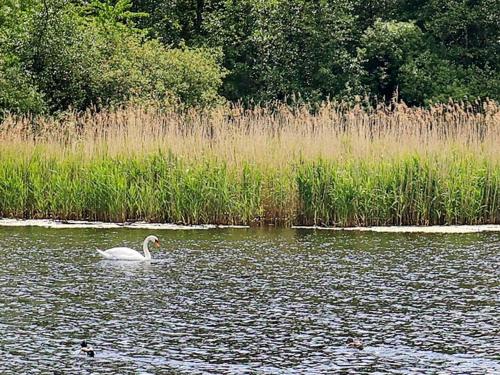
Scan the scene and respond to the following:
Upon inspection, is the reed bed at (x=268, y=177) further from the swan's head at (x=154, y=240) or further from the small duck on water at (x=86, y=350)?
the small duck on water at (x=86, y=350)

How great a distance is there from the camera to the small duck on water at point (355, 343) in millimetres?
9697

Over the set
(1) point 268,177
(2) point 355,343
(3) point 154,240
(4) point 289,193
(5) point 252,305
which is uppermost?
(1) point 268,177

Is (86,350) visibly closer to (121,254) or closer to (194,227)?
(121,254)

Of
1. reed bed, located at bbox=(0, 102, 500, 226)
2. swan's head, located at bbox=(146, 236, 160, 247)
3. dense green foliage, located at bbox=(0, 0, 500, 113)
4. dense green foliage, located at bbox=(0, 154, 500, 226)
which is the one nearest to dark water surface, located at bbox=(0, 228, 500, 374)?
swan's head, located at bbox=(146, 236, 160, 247)

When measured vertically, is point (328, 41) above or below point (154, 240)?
above

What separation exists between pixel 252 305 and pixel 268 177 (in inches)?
297

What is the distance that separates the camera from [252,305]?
37.7 ft

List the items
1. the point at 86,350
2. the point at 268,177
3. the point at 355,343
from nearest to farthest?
1. the point at 86,350
2. the point at 355,343
3. the point at 268,177

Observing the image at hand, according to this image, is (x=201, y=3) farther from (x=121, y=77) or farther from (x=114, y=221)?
(x=114, y=221)

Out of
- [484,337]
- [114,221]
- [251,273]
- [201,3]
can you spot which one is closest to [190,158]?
[114,221]

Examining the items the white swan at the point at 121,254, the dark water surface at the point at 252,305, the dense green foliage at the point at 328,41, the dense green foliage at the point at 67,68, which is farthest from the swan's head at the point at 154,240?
the dense green foliage at the point at 328,41

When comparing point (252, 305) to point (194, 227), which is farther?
point (194, 227)

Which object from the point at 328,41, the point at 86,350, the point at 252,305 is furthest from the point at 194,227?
the point at 328,41

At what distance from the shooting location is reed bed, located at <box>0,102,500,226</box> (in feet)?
61.0
